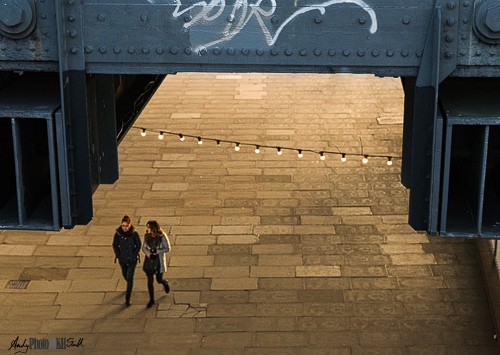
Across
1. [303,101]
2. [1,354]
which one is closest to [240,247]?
[1,354]

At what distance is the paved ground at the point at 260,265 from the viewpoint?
9.38 meters

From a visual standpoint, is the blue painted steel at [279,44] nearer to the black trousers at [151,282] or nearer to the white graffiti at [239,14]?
the white graffiti at [239,14]

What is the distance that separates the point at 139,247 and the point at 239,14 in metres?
4.89

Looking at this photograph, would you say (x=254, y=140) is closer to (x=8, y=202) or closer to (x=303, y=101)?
(x=303, y=101)

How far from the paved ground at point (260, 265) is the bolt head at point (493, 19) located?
5.35 meters

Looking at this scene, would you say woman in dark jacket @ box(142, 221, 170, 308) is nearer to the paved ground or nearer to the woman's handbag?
the woman's handbag

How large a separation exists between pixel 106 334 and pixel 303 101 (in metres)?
12.2

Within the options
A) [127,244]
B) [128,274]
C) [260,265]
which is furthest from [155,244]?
[260,265]

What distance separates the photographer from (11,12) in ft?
17.0

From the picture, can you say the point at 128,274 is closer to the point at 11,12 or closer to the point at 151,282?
the point at 151,282

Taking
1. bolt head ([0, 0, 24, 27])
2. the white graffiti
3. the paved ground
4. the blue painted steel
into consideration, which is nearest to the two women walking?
the paved ground

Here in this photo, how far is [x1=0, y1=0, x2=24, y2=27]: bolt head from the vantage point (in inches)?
204

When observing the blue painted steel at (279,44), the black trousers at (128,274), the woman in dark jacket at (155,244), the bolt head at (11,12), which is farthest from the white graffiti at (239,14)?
the black trousers at (128,274)

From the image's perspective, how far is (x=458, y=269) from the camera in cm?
1109
